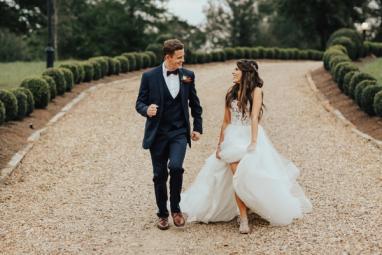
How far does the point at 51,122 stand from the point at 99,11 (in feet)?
110

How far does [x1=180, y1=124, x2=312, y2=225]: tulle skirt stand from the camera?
6.18 m

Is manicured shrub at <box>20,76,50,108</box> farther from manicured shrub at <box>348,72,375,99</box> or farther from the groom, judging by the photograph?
the groom

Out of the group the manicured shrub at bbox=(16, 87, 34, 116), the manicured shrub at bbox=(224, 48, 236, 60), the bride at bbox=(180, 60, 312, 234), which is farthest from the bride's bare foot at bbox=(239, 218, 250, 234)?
the manicured shrub at bbox=(224, 48, 236, 60)

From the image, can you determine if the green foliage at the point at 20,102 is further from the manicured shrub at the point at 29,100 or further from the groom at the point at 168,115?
the groom at the point at 168,115

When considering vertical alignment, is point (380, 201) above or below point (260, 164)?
below

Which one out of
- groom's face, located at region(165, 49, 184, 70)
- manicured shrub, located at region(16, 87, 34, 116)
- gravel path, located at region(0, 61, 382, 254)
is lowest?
gravel path, located at region(0, 61, 382, 254)

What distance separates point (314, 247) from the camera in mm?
5711

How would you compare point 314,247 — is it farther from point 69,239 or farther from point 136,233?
point 69,239

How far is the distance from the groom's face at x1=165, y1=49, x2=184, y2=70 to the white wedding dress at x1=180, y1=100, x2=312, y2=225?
0.79m

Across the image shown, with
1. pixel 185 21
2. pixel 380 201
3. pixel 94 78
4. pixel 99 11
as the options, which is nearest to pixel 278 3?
pixel 185 21

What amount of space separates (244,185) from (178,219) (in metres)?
0.78

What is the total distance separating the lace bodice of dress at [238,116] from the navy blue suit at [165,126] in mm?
392

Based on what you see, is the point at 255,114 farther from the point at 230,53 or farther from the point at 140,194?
the point at 230,53

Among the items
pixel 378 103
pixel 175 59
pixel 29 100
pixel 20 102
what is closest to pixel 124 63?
pixel 29 100
